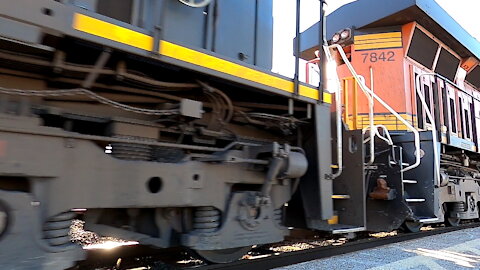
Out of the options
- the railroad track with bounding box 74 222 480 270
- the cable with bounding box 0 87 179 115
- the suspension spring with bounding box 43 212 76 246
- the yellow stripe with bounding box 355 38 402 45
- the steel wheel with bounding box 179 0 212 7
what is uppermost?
the yellow stripe with bounding box 355 38 402 45

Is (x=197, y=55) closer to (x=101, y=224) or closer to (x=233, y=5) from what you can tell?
(x=233, y=5)

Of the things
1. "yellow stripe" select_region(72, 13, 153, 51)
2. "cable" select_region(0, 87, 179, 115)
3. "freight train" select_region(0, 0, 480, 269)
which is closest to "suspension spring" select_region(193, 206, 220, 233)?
"freight train" select_region(0, 0, 480, 269)

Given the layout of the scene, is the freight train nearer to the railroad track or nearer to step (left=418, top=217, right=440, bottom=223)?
the railroad track

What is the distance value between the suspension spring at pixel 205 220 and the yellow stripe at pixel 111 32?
3.81ft

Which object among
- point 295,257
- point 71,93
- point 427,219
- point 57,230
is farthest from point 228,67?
point 427,219

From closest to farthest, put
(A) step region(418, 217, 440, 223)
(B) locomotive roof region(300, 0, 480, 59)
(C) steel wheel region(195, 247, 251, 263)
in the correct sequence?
1. (C) steel wheel region(195, 247, 251, 263)
2. (A) step region(418, 217, 440, 223)
3. (B) locomotive roof region(300, 0, 480, 59)

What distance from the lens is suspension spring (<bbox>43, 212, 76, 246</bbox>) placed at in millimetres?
1858

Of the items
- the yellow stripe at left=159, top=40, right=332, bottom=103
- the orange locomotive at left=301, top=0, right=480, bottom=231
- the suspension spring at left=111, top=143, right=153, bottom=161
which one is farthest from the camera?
the orange locomotive at left=301, top=0, right=480, bottom=231

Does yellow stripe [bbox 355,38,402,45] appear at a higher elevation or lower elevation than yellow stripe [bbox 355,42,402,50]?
higher

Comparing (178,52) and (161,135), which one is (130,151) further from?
(178,52)

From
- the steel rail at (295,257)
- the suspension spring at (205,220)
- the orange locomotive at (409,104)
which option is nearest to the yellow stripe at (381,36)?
the orange locomotive at (409,104)

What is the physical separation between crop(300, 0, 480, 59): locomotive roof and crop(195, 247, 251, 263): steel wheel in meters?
4.43

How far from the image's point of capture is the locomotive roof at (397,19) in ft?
18.1

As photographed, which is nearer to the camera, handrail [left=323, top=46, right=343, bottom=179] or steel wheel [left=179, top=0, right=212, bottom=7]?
steel wheel [left=179, top=0, right=212, bottom=7]
